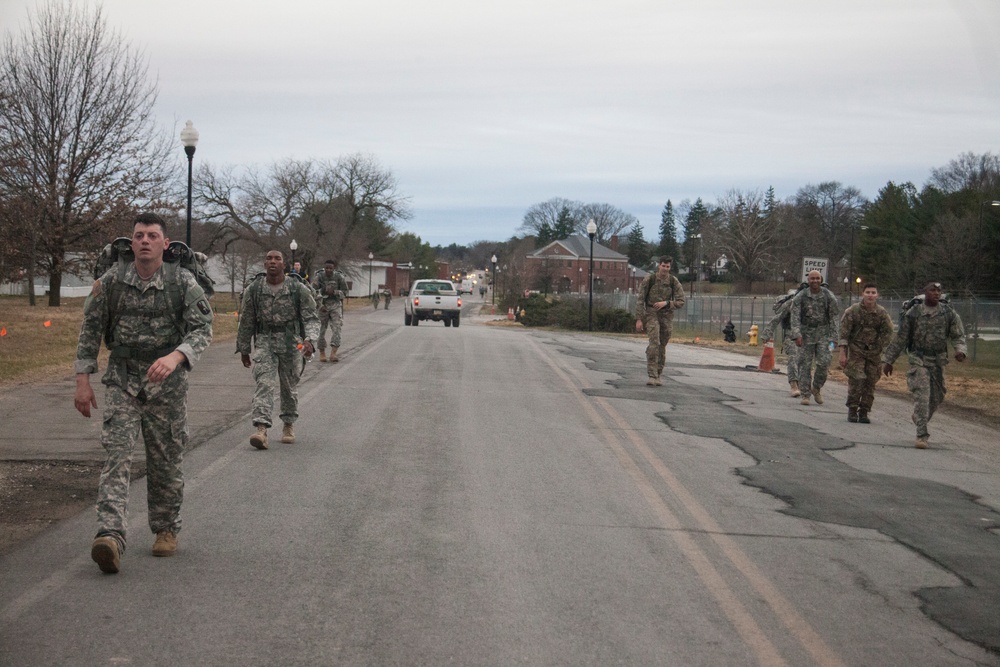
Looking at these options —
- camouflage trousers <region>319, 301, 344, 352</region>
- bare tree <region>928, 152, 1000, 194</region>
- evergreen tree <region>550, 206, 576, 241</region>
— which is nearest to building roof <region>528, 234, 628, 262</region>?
evergreen tree <region>550, 206, 576, 241</region>

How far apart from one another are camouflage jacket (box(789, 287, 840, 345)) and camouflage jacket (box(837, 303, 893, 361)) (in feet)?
6.06

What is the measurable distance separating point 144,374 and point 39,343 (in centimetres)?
1672

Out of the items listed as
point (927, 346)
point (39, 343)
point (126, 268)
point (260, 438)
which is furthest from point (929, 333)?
point (39, 343)

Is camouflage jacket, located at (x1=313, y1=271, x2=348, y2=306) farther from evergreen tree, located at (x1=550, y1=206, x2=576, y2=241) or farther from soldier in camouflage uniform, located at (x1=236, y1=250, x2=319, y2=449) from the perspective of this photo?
evergreen tree, located at (x1=550, y1=206, x2=576, y2=241)

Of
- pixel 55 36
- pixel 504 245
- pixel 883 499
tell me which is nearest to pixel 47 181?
pixel 55 36

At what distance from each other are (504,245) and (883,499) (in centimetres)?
15570

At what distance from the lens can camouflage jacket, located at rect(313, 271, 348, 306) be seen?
1811 cm

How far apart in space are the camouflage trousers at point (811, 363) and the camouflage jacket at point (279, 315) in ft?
27.0

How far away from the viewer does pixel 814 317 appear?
1534cm

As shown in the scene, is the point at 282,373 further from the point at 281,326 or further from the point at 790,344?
the point at 790,344

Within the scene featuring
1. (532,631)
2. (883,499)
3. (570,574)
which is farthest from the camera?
(883,499)

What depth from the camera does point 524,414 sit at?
12516 millimetres

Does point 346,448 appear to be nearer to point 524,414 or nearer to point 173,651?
point 524,414

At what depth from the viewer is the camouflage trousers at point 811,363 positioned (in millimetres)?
15188
